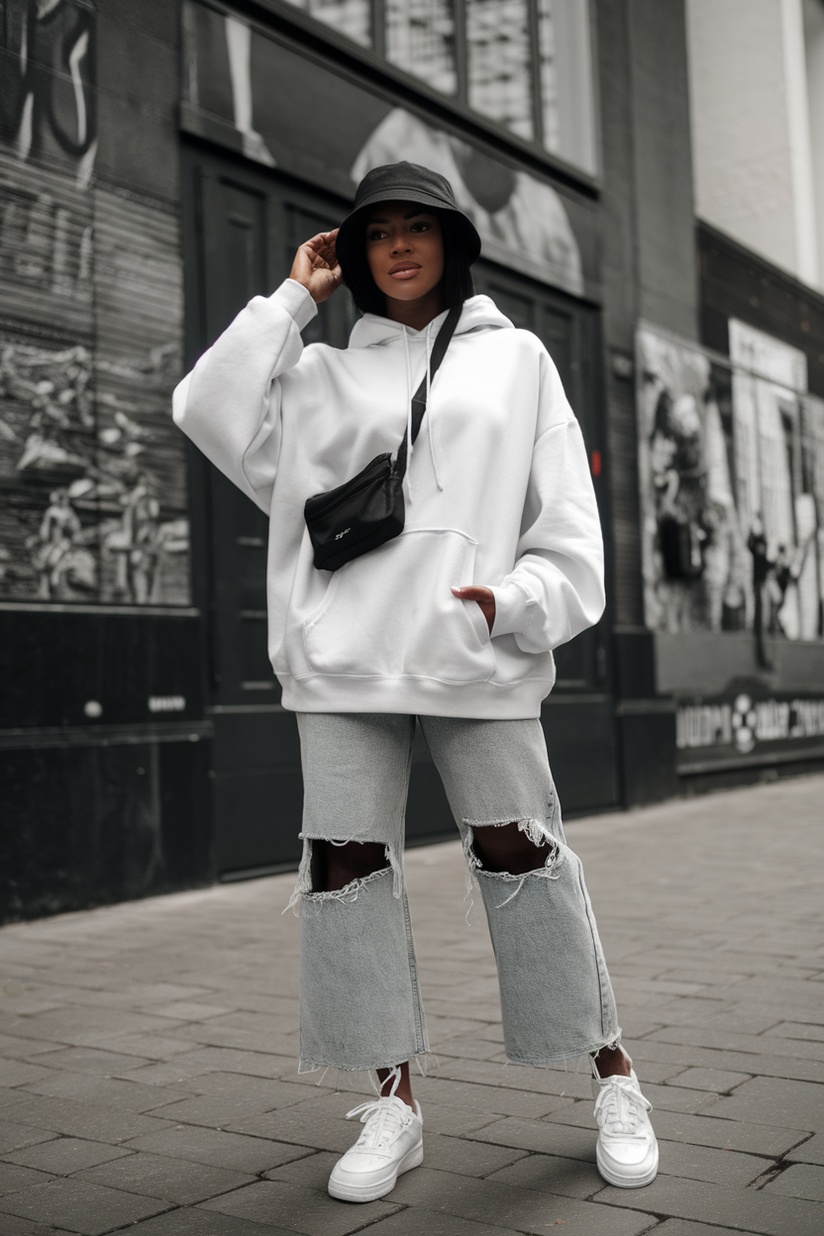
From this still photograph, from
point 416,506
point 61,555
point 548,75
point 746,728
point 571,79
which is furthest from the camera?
point 746,728

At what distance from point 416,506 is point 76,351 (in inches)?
142

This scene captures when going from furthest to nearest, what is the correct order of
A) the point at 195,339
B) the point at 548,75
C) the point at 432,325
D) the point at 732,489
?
1. the point at 732,489
2. the point at 548,75
3. the point at 195,339
4. the point at 432,325

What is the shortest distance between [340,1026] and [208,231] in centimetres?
481

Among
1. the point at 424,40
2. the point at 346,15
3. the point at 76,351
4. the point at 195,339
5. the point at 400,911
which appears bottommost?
the point at 400,911

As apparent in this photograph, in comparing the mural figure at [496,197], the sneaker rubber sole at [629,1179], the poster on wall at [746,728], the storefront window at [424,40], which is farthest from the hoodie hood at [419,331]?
the poster on wall at [746,728]

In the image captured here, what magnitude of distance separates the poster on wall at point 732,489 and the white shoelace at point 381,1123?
7.63m

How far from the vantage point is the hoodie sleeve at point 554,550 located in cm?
240

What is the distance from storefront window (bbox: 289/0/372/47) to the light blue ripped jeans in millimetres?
5729

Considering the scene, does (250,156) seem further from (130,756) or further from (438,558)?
(438,558)

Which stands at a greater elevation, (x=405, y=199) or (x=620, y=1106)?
(x=405, y=199)

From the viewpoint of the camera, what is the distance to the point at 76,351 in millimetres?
5664

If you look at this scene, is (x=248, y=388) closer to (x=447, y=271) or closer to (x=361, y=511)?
(x=361, y=511)

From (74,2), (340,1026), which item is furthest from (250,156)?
(340,1026)

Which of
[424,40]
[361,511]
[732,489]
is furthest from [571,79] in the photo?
[361,511]
